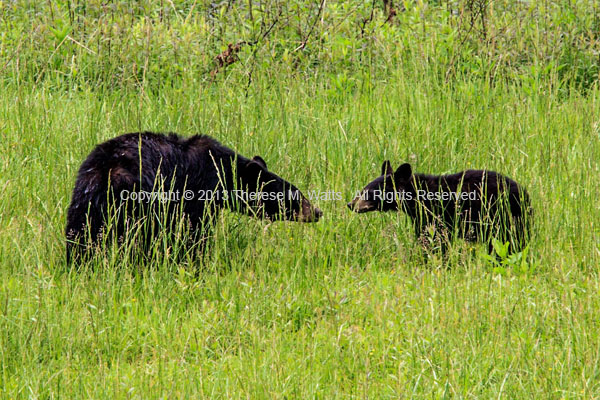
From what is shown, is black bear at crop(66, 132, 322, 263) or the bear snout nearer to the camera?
black bear at crop(66, 132, 322, 263)

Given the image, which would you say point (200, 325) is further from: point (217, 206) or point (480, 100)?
point (480, 100)

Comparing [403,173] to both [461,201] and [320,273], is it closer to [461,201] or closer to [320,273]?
[461,201]

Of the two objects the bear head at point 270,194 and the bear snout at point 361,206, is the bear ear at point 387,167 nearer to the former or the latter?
the bear snout at point 361,206

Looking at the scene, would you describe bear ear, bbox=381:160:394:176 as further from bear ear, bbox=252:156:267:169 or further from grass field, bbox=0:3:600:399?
bear ear, bbox=252:156:267:169

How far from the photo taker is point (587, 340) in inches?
140

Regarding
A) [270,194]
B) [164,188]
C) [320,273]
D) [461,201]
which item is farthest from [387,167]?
[164,188]

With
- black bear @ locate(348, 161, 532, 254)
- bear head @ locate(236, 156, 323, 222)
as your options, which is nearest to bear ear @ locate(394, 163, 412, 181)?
black bear @ locate(348, 161, 532, 254)

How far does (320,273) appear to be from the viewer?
4656 mm

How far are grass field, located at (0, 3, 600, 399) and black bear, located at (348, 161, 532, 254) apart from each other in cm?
15

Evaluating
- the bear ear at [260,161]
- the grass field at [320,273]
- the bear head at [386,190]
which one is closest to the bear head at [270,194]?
the bear ear at [260,161]

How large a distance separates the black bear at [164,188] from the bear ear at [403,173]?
28.1 inches

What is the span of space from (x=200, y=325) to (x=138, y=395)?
820 mm

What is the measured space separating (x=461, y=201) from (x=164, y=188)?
7.05 ft

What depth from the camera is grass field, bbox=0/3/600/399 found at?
11.3 feet
